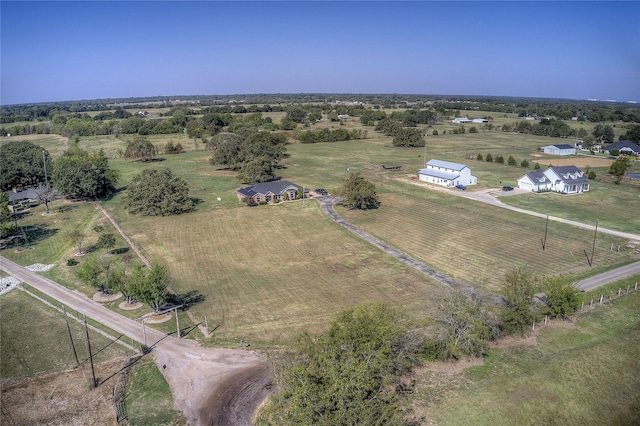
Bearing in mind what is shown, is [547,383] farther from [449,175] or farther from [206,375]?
[449,175]

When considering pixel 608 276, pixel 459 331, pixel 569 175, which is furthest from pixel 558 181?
pixel 459 331

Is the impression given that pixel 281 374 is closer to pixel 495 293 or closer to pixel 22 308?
pixel 495 293

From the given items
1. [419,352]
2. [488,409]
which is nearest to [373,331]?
[419,352]

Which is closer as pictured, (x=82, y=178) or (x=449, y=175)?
(x=82, y=178)

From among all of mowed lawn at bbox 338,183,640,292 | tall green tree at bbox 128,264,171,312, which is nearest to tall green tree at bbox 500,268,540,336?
mowed lawn at bbox 338,183,640,292

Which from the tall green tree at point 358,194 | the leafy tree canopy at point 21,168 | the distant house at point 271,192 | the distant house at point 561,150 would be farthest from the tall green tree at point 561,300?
the distant house at point 561,150

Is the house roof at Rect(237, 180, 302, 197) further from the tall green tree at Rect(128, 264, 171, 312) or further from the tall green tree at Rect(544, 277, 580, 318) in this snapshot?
the tall green tree at Rect(544, 277, 580, 318)
